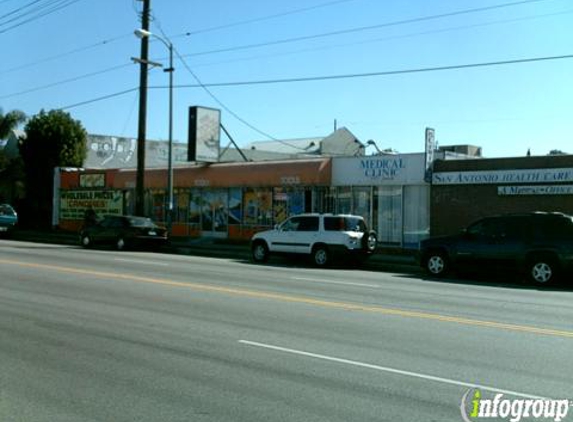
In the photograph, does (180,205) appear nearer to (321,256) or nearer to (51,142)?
(51,142)

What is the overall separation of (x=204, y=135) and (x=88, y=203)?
1097 centimetres

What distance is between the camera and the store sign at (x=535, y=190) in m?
22.0

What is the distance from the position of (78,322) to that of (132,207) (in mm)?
29247

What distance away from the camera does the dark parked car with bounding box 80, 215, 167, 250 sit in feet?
93.4

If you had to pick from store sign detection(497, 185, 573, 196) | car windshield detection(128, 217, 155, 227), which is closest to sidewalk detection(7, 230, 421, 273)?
car windshield detection(128, 217, 155, 227)

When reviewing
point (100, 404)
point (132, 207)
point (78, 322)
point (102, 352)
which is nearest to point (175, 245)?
point (132, 207)

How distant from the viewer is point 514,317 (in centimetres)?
1102

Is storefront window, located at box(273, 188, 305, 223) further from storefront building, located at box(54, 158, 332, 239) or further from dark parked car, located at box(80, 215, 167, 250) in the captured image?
dark parked car, located at box(80, 215, 167, 250)

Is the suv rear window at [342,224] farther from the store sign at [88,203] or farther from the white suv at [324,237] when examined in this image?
the store sign at [88,203]

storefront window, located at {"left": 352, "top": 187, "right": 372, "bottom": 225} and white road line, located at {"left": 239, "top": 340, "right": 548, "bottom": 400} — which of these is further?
storefront window, located at {"left": 352, "top": 187, "right": 372, "bottom": 225}

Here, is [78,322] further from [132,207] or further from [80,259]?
[132,207]

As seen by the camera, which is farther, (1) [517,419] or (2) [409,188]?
(2) [409,188]

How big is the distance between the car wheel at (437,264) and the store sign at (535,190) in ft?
17.6

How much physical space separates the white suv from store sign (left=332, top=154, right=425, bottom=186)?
14.4 ft
